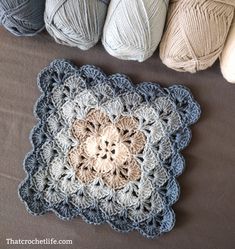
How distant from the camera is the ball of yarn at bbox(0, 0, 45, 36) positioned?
2.32ft

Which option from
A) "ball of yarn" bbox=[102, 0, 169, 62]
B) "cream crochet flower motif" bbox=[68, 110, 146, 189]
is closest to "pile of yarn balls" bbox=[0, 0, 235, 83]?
"ball of yarn" bbox=[102, 0, 169, 62]

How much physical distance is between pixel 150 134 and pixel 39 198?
10.6 inches

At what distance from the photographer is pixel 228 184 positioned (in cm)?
80

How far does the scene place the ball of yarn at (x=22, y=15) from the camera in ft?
2.32

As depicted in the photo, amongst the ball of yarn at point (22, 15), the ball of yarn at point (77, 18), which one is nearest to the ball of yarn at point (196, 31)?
the ball of yarn at point (77, 18)

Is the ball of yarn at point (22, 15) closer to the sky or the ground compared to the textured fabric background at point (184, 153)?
closer to the sky

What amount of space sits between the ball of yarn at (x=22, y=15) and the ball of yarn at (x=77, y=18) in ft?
0.08

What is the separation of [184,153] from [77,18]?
1.11ft

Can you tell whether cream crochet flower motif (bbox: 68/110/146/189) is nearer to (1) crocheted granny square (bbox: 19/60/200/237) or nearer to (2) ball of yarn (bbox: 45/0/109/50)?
(1) crocheted granny square (bbox: 19/60/200/237)

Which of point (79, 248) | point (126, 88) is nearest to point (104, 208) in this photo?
point (79, 248)

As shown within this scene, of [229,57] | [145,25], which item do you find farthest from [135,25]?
[229,57]

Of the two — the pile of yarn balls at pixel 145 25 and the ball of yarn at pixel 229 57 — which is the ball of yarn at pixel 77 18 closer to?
the pile of yarn balls at pixel 145 25

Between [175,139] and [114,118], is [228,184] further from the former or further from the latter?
[114,118]

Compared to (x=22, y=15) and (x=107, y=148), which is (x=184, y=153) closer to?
(x=107, y=148)
